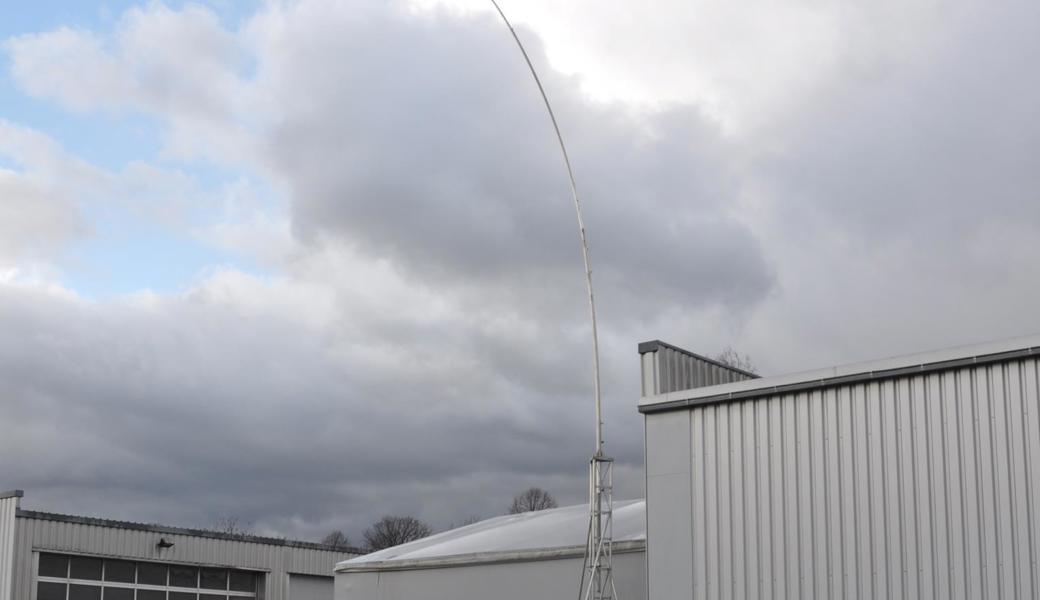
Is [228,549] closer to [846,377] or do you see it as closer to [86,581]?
[86,581]

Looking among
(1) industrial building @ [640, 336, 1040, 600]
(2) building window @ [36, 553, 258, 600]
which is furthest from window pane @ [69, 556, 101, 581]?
(1) industrial building @ [640, 336, 1040, 600]

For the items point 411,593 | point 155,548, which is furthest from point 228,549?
point 411,593

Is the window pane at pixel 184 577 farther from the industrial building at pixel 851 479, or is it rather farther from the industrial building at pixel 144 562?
the industrial building at pixel 851 479

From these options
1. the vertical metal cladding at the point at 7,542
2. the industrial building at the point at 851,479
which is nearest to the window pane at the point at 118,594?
the vertical metal cladding at the point at 7,542

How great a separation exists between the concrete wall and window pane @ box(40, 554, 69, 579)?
10.2 meters

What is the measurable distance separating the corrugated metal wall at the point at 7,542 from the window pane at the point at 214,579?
719 centimetres

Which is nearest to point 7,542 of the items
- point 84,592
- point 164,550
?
point 84,592

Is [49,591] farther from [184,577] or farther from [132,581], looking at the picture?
[184,577]

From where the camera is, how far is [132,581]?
36.3 metres

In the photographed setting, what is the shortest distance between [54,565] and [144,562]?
3273 millimetres

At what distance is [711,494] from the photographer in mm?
19953

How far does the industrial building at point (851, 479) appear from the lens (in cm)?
1670

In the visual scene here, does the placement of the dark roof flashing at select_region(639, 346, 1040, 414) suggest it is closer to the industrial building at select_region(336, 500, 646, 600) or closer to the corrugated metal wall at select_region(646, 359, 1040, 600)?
the corrugated metal wall at select_region(646, 359, 1040, 600)

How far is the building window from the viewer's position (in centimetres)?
3391
